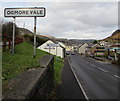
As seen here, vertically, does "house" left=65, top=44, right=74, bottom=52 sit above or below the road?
above

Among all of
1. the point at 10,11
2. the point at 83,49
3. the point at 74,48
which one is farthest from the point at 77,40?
the point at 10,11

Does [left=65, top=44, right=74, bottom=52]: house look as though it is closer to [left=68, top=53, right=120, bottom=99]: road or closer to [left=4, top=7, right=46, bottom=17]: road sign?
[left=68, top=53, right=120, bottom=99]: road

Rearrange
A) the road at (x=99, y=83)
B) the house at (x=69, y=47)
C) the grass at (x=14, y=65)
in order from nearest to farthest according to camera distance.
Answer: the grass at (x=14, y=65) < the road at (x=99, y=83) < the house at (x=69, y=47)

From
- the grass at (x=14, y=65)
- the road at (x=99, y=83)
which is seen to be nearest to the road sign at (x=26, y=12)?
the grass at (x=14, y=65)

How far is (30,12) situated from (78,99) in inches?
230

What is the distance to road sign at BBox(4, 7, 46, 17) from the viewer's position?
10625 mm

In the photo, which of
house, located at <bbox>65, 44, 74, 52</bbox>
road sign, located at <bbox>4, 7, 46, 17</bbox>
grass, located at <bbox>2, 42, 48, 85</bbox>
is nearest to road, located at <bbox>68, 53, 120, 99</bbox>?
grass, located at <bbox>2, 42, 48, 85</bbox>

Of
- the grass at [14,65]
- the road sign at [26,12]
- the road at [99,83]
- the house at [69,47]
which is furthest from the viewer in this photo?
the house at [69,47]

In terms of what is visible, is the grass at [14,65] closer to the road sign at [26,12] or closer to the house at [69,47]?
the road sign at [26,12]

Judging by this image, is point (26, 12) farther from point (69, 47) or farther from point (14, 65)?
point (69, 47)

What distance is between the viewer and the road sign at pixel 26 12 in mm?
10625

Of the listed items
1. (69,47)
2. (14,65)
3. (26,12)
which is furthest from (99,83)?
(69,47)

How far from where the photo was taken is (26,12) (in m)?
10.6

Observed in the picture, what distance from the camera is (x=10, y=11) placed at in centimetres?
1098
